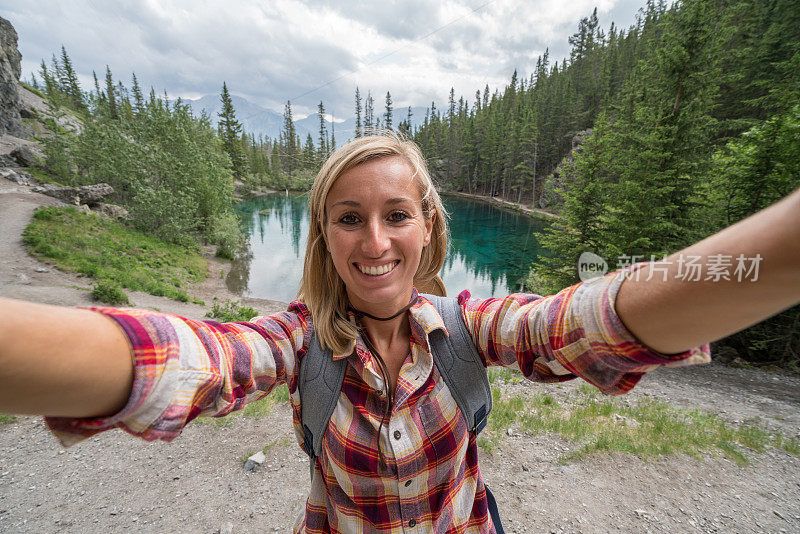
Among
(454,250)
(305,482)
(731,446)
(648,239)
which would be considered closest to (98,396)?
(305,482)

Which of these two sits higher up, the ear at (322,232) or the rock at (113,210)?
the rock at (113,210)

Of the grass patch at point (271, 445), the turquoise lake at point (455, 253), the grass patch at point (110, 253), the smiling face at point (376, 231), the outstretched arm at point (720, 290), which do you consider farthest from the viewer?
the turquoise lake at point (455, 253)

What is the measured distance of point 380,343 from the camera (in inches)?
59.1

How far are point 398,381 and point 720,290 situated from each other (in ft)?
3.36

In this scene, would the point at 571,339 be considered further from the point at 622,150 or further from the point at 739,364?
the point at 622,150

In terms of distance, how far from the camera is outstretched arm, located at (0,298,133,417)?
0.60 m

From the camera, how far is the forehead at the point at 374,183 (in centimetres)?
139

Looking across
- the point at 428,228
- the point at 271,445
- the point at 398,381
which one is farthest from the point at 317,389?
the point at 271,445

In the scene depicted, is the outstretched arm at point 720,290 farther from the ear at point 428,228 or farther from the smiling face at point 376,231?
the ear at point 428,228

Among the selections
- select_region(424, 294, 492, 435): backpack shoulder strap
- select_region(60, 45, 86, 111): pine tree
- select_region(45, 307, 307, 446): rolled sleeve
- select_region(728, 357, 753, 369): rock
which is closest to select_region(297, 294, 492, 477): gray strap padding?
select_region(424, 294, 492, 435): backpack shoulder strap

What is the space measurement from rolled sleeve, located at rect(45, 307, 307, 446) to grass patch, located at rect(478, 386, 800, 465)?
4.31 metres

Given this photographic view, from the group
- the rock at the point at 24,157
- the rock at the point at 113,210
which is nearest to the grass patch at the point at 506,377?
the rock at the point at 113,210

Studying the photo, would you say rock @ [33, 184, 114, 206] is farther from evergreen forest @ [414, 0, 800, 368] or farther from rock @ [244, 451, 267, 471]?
evergreen forest @ [414, 0, 800, 368]

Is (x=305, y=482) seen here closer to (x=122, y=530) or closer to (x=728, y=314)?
(x=122, y=530)
